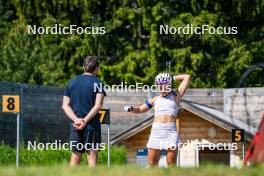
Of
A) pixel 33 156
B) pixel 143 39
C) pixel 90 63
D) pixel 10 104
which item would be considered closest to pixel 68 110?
pixel 90 63

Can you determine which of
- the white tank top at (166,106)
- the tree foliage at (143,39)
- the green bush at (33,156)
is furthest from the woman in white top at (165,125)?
the tree foliage at (143,39)

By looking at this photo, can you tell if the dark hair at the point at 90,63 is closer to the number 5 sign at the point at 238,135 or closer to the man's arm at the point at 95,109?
the man's arm at the point at 95,109

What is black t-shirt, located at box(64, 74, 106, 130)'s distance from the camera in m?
8.91

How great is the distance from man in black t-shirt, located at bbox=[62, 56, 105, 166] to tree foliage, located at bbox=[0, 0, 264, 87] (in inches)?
641

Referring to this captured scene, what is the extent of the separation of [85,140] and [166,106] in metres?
1.06

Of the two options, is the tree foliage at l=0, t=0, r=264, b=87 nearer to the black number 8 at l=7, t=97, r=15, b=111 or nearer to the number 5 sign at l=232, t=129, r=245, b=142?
the number 5 sign at l=232, t=129, r=245, b=142

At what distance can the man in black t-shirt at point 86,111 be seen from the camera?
8.83 m

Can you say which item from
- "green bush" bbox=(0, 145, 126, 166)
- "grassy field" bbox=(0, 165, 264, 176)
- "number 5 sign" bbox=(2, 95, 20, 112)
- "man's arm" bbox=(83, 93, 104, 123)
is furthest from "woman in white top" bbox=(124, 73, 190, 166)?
"green bush" bbox=(0, 145, 126, 166)

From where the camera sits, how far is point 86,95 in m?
8.92

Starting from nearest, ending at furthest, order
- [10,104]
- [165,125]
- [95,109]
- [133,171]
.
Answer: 1. [133,171]
2. [95,109]
3. [165,125]
4. [10,104]

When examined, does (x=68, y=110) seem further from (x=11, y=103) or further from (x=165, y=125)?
(x=11, y=103)

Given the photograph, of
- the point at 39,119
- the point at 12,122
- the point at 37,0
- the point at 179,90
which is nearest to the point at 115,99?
the point at 39,119

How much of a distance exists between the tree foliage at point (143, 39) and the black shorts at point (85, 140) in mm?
16409

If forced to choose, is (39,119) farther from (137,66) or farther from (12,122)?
(137,66)
